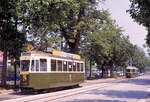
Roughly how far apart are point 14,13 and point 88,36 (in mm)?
22254

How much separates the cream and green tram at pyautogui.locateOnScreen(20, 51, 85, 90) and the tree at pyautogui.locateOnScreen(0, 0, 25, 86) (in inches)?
144

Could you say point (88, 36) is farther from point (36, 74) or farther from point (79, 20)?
point (36, 74)

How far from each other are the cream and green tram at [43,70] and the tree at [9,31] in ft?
12.0

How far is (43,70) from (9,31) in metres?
5.73

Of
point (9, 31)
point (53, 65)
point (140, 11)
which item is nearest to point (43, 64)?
point (53, 65)

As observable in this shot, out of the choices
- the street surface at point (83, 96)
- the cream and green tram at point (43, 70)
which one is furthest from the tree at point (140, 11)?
the cream and green tram at point (43, 70)

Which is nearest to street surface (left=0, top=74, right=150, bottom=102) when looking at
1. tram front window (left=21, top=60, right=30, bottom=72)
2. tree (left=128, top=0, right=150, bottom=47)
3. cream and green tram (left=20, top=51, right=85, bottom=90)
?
cream and green tram (left=20, top=51, right=85, bottom=90)

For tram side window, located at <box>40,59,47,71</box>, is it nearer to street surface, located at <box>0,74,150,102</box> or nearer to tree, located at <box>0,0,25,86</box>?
street surface, located at <box>0,74,150,102</box>

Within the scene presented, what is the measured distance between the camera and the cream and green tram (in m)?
19.3

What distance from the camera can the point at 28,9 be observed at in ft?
66.2

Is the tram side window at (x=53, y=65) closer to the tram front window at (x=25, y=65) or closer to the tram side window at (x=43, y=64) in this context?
the tram side window at (x=43, y=64)

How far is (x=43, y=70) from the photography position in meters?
20.0

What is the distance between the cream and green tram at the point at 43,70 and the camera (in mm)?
19322

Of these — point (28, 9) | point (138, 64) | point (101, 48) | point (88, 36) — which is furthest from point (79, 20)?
point (138, 64)
